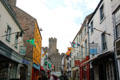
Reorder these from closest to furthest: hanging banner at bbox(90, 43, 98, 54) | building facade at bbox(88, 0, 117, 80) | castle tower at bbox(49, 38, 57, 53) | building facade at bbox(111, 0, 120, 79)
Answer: building facade at bbox(111, 0, 120, 79) → building facade at bbox(88, 0, 117, 80) → hanging banner at bbox(90, 43, 98, 54) → castle tower at bbox(49, 38, 57, 53)

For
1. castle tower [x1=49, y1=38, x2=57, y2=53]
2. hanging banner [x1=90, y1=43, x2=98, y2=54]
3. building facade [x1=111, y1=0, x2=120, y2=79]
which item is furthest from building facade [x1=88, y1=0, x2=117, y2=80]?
castle tower [x1=49, y1=38, x2=57, y2=53]

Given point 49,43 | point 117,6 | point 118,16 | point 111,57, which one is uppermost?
point 49,43

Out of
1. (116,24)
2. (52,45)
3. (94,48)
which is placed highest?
(52,45)

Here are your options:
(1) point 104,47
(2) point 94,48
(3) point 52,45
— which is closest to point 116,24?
(1) point 104,47

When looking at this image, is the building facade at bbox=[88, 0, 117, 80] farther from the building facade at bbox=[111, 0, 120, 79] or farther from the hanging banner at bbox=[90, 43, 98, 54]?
the building facade at bbox=[111, 0, 120, 79]

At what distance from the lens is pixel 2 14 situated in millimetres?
12078

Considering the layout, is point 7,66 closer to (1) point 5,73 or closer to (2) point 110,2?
(1) point 5,73

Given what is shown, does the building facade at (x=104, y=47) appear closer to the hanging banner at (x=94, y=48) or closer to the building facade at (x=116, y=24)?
the hanging banner at (x=94, y=48)

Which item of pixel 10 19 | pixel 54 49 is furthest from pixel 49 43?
pixel 10 19

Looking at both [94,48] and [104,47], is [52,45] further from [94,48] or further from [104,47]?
[104,47]

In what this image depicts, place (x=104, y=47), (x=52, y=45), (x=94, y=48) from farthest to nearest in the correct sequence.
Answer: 1. (x=52, y=45)
2. (x=94, y=48)
3. (x=104, y=47)

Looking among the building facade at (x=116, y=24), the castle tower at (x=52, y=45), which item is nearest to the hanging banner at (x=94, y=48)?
the building facade at (x=116, y=24)

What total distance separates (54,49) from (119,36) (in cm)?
7856

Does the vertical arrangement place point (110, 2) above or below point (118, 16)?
above
